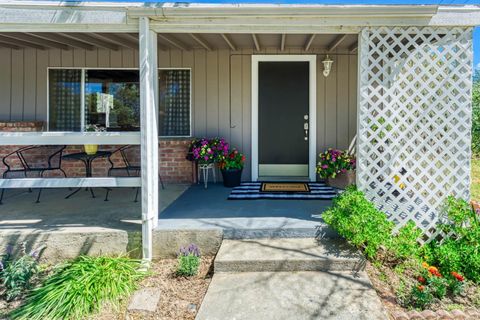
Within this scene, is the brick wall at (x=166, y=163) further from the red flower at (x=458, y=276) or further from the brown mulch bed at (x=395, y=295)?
the red flower at (x=458, y=276)

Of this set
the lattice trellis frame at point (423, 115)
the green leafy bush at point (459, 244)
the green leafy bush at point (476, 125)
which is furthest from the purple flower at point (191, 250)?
the green leafy bush at point (476, 125)

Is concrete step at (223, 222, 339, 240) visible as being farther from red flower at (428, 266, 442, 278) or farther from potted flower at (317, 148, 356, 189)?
potted flower at (317, 148, 356, 189)

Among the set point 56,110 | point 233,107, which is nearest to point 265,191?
point 233,107

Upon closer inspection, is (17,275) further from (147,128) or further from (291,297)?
(291,297)

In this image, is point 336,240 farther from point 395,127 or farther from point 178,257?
point 178,257

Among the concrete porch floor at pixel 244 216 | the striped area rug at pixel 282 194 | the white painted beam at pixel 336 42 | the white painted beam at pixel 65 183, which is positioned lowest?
the concrete porch floor at pixel 244 216

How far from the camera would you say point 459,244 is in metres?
3.42

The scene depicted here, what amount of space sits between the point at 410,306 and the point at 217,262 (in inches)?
61.4

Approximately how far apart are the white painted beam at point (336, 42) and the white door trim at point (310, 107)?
29 cm

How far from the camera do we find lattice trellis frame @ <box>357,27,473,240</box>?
3572 mm

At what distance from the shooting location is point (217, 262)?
3211 millimetres

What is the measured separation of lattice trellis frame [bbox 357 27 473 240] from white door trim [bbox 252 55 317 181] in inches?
94.5

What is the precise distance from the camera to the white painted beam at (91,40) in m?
4.79

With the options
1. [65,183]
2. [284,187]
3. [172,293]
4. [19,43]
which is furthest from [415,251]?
[19,43]
